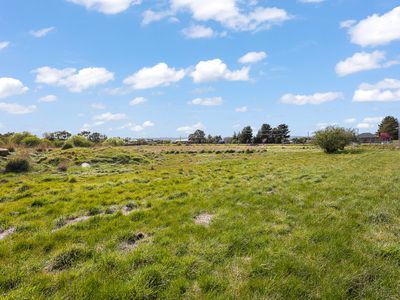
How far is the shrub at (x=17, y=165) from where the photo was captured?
698 inches

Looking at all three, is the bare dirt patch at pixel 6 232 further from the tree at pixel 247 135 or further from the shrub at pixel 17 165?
the tree at pixel 247 135

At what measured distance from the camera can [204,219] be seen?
21.9ft

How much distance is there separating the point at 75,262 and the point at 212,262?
216 centimetres

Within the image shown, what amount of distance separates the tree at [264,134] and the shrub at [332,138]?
55.5 meters

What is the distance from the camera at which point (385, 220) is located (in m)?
6.29

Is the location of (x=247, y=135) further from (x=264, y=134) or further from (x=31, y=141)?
(x=31, y=141)

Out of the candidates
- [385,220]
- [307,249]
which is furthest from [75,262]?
[385,220]

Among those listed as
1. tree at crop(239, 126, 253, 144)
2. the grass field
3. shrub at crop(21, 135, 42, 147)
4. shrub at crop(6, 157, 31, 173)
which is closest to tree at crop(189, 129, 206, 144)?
tree at crop(239, 126, 253, 144)

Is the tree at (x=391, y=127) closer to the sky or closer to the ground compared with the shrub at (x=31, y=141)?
closer to the sky

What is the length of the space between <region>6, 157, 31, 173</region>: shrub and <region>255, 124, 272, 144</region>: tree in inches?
3219

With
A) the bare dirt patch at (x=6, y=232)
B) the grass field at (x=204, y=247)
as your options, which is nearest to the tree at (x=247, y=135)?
the grass field at (x=204, y=247)

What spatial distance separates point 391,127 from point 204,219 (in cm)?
9763

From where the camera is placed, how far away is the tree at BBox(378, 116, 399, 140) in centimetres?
8332

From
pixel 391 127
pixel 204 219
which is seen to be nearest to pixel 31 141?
pixel 204 219
